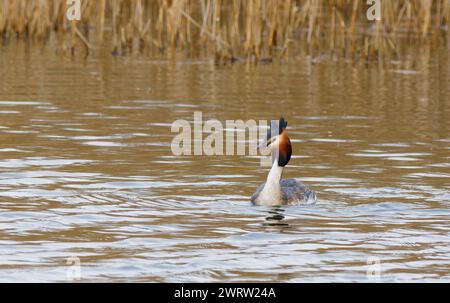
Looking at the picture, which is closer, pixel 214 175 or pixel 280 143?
pixel 280 143

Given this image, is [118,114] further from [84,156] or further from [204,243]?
[204,243]

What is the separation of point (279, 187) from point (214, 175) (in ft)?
4.84

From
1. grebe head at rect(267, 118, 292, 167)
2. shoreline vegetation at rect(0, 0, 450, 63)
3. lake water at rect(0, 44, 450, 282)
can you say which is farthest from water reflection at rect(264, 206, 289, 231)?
shoreline vegetation at rect(0, 0, 450, 63)

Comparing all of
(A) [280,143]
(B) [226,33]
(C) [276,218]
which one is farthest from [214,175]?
(B) [226,33]

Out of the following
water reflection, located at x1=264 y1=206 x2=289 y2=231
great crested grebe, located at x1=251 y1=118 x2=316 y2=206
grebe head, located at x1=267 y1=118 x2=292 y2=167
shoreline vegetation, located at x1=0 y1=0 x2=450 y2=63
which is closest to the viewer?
water reflection, located at x1=264 y1=206 x2=289 y2=231

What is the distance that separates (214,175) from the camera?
1159cm

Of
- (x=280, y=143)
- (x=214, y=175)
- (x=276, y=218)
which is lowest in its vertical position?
(x=276, y=218)

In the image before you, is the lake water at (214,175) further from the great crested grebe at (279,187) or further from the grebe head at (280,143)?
the grebe head at (280,143)

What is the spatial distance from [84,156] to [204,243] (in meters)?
4.03

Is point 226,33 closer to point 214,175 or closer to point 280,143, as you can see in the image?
point 214,175

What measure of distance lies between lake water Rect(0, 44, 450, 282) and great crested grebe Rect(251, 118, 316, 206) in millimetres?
126

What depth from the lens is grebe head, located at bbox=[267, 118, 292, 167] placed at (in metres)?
10.3

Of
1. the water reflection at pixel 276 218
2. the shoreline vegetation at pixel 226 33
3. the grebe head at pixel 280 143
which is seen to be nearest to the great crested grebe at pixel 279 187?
the grebe head at pixel 280 143

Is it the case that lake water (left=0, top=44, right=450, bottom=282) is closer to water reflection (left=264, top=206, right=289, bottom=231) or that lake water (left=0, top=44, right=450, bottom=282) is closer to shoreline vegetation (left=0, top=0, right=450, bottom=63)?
water reflection (left=264, top=206, right=289, bottom=231)
